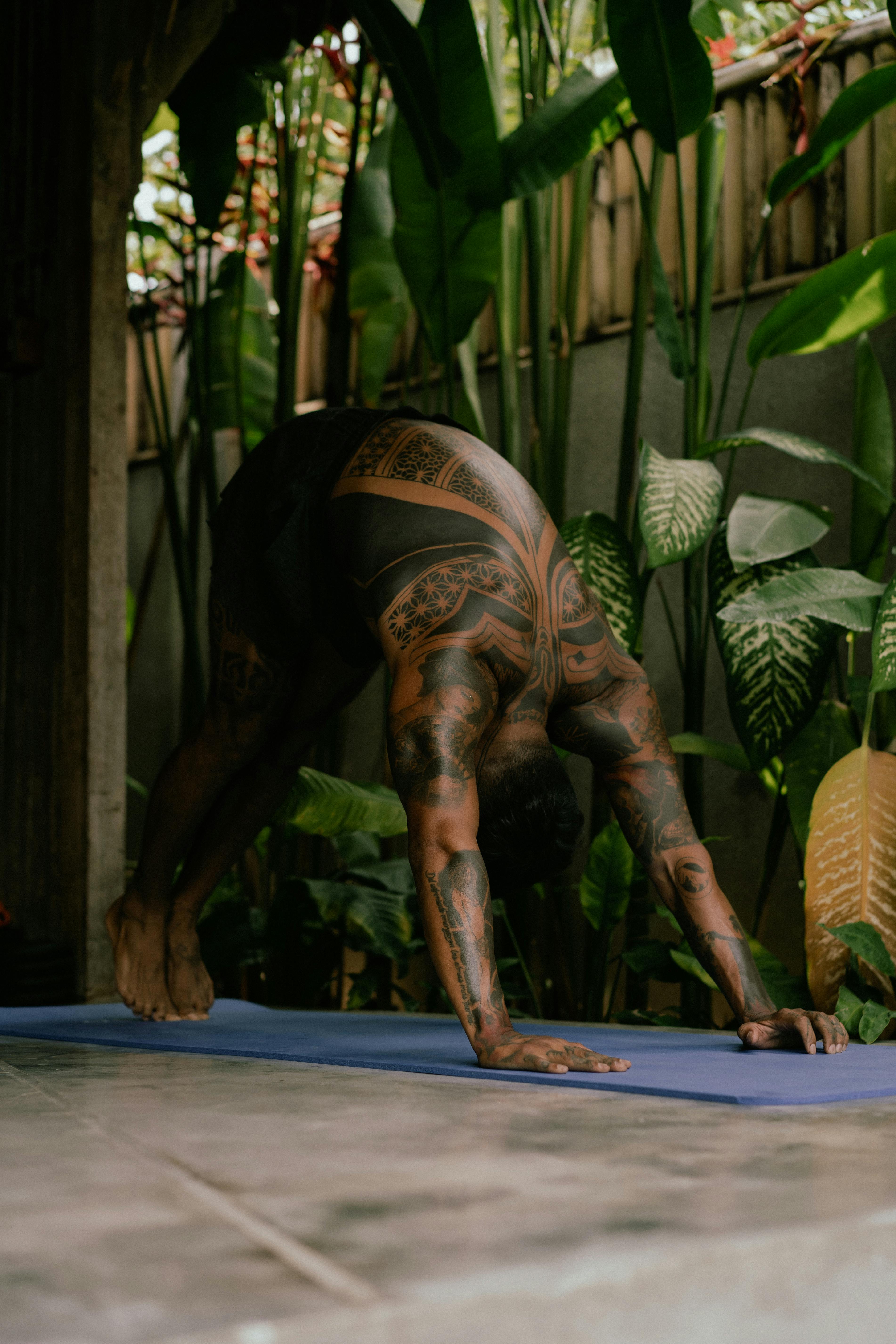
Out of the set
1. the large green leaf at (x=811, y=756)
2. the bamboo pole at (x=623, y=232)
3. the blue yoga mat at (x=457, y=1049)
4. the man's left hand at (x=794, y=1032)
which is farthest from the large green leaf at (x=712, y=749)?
the bamboo pole at (x=623, y=232)

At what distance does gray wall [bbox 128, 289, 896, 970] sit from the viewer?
11.3ft

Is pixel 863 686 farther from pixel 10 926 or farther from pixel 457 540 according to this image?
pixel 10 926

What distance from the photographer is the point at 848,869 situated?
237 centimetres

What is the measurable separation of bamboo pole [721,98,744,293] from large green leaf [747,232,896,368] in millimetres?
799

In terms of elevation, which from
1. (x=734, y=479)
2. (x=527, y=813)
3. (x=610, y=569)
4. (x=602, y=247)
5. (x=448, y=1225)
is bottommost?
(x=448, y=1225)

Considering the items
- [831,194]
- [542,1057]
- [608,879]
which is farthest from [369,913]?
[831,194]

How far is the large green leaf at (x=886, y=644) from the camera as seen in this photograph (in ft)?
7.49

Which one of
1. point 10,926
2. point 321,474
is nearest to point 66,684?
point 10,926

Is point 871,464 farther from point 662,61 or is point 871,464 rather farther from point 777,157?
point 777,157

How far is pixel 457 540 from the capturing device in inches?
77.8

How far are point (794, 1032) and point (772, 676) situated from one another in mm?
911

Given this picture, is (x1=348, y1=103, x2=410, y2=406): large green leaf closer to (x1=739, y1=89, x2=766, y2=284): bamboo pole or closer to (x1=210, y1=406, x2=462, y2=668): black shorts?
(x1=739, y1=89, x2=766, y2=284): bamboo pole

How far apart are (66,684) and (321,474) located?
124cm

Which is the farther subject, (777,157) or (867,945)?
(777,157)
